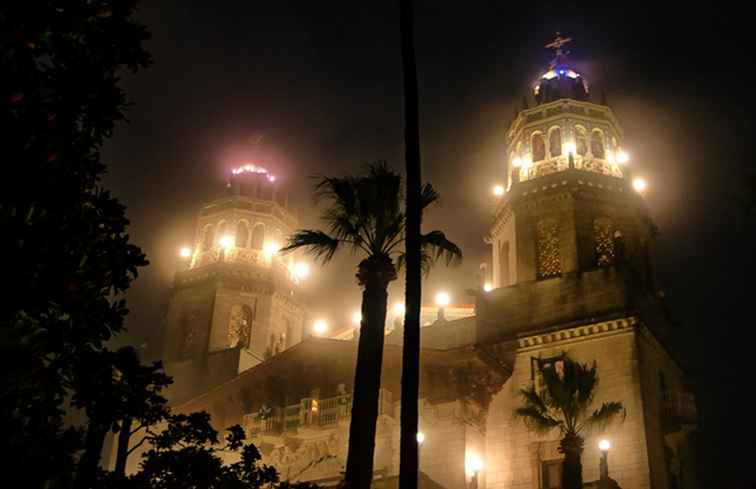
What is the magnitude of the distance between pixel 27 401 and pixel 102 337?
4.39ft

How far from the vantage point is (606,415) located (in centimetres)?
2962

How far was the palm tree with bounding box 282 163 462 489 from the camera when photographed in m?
17.5

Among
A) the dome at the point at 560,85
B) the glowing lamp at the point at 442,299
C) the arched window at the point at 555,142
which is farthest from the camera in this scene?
the glowing lamp at the point at 442,299

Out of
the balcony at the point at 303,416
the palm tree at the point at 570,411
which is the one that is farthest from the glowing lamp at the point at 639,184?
the balcony at the point at 303,416

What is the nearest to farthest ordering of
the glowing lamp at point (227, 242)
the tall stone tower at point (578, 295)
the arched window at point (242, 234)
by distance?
the tall stone tower at point (578, 295) → the glowing lamp at point (227, 242) → the arched window at point (242, 234)

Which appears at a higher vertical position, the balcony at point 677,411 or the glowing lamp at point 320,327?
the glowing lamp at point 320,327

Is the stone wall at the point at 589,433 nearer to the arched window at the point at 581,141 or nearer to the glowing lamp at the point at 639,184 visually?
the glowing lamp at the point at 639,184

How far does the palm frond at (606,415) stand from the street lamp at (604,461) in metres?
0.69

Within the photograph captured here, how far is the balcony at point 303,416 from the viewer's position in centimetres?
3400

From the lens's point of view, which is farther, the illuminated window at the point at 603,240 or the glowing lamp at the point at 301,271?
the glowing lamp at the point at 301,271

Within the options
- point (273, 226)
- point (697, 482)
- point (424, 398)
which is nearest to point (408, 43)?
point (424, 398)

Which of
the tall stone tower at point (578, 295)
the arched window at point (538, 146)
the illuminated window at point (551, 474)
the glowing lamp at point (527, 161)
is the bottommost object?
the illuminated window at point (551, 474)

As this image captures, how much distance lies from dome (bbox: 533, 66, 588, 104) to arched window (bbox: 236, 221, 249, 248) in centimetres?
1859

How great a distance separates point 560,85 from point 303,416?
2145 cm
